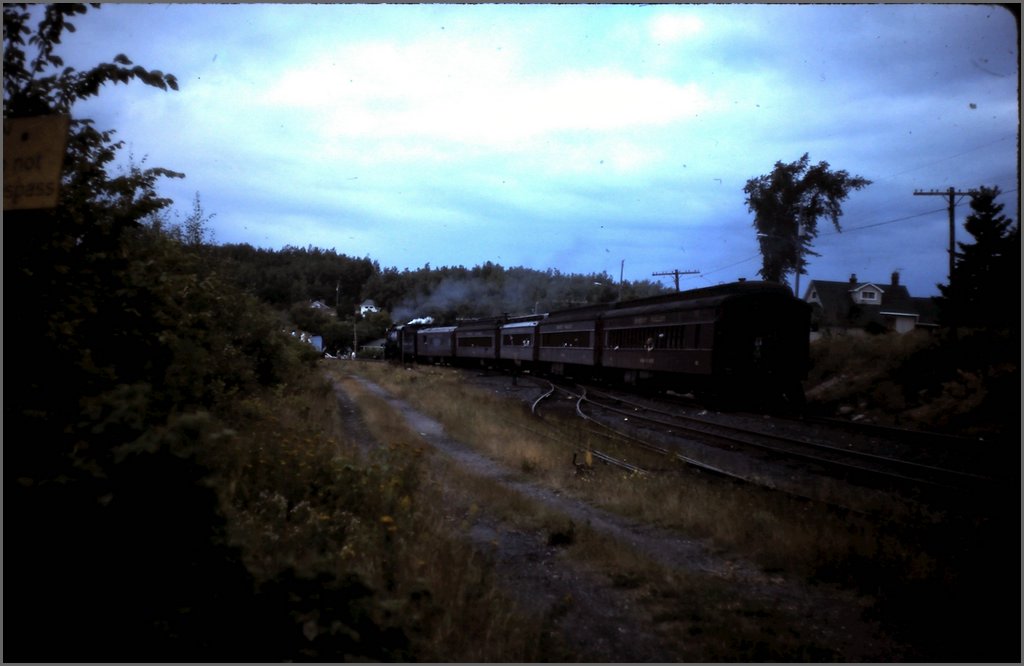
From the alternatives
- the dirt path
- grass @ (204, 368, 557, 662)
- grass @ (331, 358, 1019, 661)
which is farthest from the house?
grass @ (204, 368, 557, 662)

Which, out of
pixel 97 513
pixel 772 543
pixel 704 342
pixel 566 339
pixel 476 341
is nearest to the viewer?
pixel 97 513

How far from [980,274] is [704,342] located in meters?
9.78

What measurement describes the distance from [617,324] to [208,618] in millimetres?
24459

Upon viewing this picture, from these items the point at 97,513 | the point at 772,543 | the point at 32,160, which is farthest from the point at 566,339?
the point at 97,513

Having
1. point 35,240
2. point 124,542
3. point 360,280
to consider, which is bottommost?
point 124,542

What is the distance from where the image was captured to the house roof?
42.2 metres

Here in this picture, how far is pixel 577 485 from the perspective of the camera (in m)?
10.4

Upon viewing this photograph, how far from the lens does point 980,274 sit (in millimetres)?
22609

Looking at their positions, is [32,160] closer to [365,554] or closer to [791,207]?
[365,554]

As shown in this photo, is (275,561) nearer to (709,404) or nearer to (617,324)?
(709,404)

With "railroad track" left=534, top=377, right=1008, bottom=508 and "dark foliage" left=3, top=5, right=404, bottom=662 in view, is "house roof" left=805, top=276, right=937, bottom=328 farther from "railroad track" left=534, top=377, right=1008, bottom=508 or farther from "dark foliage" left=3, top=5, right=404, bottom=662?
"dark foliage" left=3, top=5, right=404, bottom=662

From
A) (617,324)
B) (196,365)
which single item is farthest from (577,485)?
(617,324)

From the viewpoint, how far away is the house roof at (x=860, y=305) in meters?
42.2

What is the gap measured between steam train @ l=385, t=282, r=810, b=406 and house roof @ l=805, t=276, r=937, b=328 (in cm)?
1806
